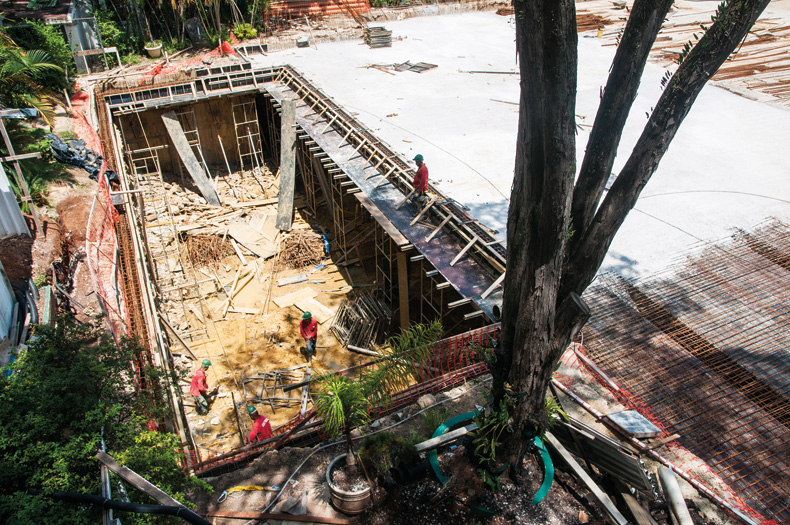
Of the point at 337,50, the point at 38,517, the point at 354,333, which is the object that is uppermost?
the point at 337,50

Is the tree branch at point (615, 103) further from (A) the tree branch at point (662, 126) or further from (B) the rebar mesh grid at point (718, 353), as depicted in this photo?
(B) the rebar mesh grid at point (718, 353)

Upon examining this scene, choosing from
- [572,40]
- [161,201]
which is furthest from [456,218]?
[161,201]

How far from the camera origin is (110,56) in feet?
74.6

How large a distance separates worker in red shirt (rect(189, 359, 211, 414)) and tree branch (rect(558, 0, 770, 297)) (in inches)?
349

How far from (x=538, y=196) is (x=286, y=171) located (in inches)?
591

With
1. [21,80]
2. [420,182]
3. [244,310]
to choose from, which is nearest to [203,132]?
[21,80]

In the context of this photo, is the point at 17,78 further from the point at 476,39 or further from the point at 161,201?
the point at 476,39

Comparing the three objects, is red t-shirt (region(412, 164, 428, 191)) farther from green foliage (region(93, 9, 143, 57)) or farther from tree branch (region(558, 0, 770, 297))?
green foliage (region(93, 9, 143, 57))

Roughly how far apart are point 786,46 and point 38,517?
30813 mm

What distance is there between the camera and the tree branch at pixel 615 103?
436 centimetres

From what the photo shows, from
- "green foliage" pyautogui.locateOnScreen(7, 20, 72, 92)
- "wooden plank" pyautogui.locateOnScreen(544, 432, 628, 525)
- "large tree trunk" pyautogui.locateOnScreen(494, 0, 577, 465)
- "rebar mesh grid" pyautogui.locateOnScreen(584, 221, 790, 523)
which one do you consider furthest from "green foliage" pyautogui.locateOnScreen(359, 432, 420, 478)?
"green foliage" pyautogui.locateOnScreen(7, 20, 72, 92)

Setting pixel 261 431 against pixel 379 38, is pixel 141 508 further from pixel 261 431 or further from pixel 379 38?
pixel 379 38

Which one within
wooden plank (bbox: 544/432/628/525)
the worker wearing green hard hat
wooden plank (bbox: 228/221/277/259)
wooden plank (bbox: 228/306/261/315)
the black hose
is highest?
the black hose

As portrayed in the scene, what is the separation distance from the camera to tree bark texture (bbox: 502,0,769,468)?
4.18m
